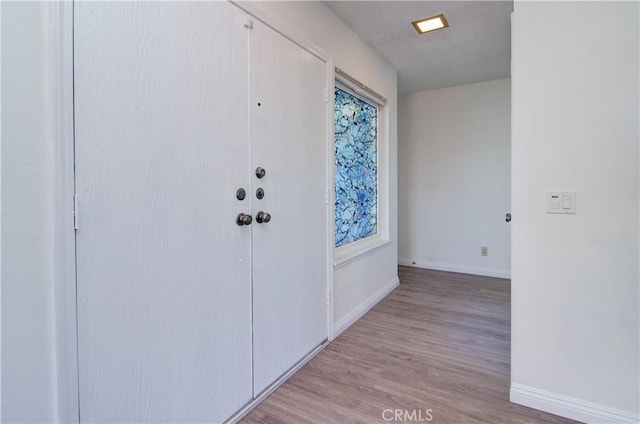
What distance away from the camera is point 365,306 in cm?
299

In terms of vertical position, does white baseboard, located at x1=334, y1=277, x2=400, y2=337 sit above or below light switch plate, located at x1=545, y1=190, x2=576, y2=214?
below

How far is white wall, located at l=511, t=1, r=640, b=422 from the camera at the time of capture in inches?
58.7

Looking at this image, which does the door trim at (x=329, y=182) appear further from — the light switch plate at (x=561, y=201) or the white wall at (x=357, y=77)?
the light switch plate at (x=561, y=201)

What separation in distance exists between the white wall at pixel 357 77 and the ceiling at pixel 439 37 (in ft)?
0.39

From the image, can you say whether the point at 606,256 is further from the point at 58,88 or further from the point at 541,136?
the point at 58,88

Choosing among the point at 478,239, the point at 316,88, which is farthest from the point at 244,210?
the point at 478,239

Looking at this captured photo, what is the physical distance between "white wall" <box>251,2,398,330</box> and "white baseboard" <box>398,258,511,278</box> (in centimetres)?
118

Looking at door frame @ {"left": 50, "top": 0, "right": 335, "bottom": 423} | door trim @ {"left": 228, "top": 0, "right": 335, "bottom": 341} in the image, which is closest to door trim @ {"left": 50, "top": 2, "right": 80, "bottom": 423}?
door frame @ {"left": 50, "top": 0, "right": 335, "bottom": 423}

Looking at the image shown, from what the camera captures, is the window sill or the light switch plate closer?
the light switch plate

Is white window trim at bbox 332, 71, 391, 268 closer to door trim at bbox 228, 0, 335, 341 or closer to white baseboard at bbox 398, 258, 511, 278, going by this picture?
door trim at bbox 228, 0, 335, 341

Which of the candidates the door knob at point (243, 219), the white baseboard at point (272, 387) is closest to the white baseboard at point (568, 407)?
the white baseboard at point (272, 387)

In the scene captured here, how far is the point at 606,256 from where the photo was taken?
1.53m

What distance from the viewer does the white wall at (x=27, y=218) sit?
852 mm

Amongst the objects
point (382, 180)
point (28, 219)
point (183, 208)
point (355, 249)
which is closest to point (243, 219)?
point (183, 208)
